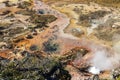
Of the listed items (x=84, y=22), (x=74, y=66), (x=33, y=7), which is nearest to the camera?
(x=74, y=66)

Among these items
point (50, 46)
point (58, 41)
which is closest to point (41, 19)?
point (58, 41)

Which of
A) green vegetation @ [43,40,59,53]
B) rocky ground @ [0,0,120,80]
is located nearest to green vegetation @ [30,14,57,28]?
rocky ground @ [0,0,120,80]

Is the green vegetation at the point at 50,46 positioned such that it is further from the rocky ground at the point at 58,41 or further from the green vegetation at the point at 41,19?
the green vegetation at the point at 41,19

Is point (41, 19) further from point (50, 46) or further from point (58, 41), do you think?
point (50, 46)

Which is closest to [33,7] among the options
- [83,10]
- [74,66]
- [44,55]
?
[83,10]

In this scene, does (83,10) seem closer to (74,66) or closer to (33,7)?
(33,7)

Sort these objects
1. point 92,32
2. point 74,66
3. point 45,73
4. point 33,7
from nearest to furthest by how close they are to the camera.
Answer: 1. point 45,73
2. point 74,66
3. point 92,32
4. point 33,7

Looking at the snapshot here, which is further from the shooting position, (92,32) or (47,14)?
(47,14)

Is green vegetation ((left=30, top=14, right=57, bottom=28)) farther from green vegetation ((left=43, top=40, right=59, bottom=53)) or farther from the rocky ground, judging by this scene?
green vegetation ((left=43, top=40, right=59, bottom=53))

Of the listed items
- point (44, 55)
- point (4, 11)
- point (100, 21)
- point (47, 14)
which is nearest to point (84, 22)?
point (100, 21)
